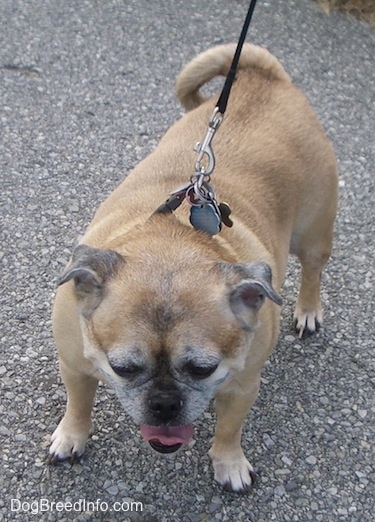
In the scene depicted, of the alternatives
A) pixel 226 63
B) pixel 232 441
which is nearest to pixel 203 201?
pixel 232 441

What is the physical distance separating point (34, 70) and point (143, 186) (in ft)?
9.28

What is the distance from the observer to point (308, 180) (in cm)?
326

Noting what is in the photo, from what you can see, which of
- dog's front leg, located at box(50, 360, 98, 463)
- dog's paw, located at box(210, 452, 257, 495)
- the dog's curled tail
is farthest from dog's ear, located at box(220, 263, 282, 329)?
the dog's curled tail

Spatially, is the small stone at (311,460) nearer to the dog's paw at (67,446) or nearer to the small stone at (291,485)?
the small stone at (291,485)

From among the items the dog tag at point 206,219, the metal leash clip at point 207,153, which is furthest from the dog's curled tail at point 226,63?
the dog tag at point 206,219

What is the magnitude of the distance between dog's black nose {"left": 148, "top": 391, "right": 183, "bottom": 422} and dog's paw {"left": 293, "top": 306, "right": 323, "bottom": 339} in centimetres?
149

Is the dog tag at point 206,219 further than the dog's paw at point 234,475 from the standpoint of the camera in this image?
No

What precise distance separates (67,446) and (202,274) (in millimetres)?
1082

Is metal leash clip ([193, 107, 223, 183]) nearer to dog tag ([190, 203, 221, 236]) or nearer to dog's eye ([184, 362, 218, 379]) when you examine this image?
dog tag ([190, 203, 221, 236])

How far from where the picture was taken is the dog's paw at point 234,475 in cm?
295

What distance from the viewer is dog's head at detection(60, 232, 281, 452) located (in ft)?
7.04

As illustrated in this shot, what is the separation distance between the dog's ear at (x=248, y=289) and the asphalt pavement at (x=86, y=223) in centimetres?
98

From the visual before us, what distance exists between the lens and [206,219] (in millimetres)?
2480

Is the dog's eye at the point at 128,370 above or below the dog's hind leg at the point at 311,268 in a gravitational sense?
above
